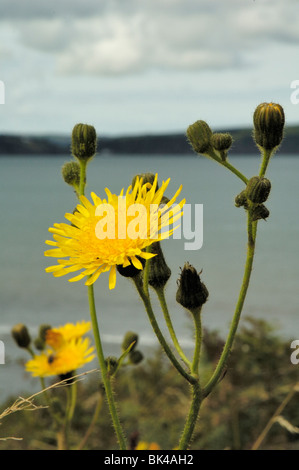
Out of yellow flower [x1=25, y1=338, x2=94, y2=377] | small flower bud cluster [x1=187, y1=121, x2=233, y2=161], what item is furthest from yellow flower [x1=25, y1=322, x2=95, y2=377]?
small flower bud cluster [x1=187, y1=121, x2=233, y2=161]

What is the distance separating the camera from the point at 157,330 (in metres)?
0.96

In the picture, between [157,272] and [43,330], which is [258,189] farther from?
[43,330]

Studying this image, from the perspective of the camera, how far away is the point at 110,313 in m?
6.55

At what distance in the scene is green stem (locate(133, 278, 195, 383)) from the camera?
0.94 metres

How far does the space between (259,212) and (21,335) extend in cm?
82

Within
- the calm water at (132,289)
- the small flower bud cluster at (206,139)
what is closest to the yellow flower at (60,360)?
the small flower bud cluster at (206,139)

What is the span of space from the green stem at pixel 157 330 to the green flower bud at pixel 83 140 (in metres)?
0.32

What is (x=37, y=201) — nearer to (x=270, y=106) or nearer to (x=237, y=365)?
(x=237, y=365)

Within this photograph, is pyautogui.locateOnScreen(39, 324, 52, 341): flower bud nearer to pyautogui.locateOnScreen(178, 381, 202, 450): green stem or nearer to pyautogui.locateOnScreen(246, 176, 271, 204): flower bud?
pyautogui.locateOnScreen(178, 381, 202, 450): green stem

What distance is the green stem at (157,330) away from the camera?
0.94 metres

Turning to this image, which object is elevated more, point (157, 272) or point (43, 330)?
point (157, 272)

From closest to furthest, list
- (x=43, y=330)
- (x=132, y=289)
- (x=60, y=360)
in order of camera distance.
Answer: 1. (x=60, y=360)
2. (x=43, y=330)
3. (x=132, y=289)

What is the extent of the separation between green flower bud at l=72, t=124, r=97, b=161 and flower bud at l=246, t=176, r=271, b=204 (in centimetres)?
36

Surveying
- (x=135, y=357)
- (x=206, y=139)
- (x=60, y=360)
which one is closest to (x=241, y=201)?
(x=206, y=139)
